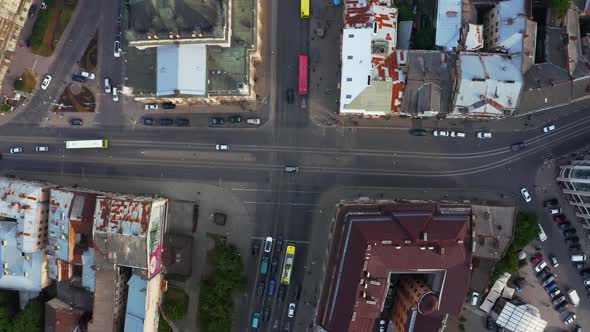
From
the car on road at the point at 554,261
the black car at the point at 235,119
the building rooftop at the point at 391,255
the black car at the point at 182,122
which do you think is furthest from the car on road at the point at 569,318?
the black car at the point at 182,122

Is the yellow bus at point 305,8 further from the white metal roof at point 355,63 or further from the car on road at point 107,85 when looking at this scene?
the car on road at point 107,85

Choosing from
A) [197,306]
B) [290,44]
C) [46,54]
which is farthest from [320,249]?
[46,54]

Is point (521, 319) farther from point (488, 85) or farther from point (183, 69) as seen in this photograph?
point (183, 69)

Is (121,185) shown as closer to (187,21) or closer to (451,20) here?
(187,21)

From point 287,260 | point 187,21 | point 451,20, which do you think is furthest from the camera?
point 287,260

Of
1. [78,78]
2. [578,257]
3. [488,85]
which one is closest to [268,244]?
[488,85]

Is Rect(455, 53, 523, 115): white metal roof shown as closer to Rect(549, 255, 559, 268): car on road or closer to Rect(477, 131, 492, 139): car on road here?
Rect(477, 131, 492, 139): car on road

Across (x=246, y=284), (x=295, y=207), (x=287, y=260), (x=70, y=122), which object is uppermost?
(x=70, y=122)
